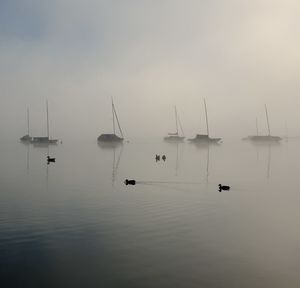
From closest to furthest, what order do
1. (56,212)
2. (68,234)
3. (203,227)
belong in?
(68,234) < (203,227) < (56,212)

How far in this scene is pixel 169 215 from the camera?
3462 centimetres

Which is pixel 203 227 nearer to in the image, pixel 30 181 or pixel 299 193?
pixel 299 193

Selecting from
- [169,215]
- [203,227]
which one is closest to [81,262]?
[203,227]

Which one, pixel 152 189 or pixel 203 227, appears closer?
Result: pixel 203 227

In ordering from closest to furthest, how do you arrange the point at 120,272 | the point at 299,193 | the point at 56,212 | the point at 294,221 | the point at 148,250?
the point at 120,272 → the point at 148,250 → the point at 294,221 → the point at 56,212 → the point at 299,193

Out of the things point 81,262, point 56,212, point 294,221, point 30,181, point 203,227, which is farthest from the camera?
point 30,181

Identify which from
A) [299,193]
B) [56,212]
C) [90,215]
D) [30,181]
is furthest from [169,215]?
[30,181]

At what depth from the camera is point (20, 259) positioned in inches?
858

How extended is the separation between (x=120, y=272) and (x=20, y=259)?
5963 millimetres

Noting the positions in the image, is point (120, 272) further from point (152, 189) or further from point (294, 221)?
point (152, 189)

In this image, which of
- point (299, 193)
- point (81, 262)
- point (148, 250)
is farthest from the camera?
point (299, 193)

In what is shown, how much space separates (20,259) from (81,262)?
3.47m

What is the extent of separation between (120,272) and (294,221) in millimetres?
18667

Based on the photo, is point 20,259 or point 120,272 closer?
point 120,272
